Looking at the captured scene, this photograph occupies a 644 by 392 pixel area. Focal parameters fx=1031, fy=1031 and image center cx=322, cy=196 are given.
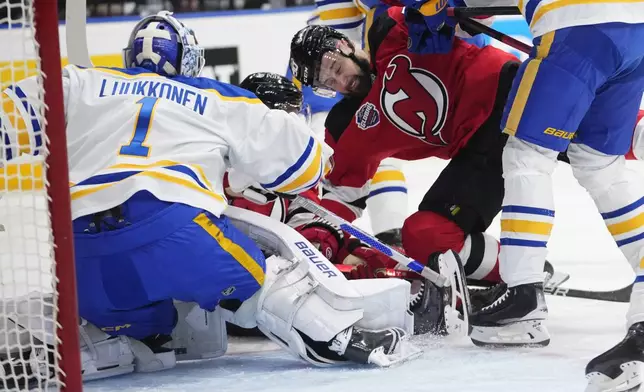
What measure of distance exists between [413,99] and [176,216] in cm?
110

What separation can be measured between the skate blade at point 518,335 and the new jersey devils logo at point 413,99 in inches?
29.3

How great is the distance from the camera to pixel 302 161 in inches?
95.0

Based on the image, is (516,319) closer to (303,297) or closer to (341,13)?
(303,297)

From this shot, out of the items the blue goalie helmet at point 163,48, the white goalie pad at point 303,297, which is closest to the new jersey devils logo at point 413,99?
the white goalie pad at point 303,297

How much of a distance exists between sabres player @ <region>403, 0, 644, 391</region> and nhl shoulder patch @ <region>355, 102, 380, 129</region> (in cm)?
69

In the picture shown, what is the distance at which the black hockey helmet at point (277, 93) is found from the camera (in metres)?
2.76

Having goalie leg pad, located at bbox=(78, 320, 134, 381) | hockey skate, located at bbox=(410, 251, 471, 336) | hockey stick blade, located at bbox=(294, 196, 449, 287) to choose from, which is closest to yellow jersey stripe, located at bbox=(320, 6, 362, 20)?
hockey stick blade, located at bbox=(294, 196, 449, 287)

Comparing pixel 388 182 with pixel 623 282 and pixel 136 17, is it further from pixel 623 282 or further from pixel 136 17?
pixel 136 17

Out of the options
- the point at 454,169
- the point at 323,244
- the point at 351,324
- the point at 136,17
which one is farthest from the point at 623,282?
the point at 136,17

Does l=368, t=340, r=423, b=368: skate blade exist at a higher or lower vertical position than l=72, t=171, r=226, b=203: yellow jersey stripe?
lower

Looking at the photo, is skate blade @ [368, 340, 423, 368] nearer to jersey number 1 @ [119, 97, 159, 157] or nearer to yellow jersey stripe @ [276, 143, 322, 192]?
yellow jersey stripe @ [276, 143, 322, 192]

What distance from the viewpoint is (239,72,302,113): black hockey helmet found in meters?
2.76

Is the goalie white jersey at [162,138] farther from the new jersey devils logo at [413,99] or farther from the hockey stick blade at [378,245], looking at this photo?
the new jersey devils logo at [413,99]

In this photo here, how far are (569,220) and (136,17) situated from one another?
288cm
